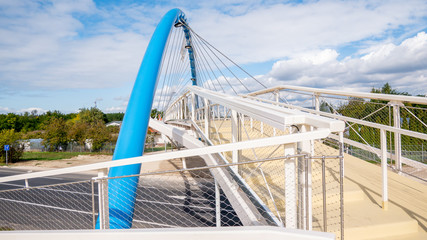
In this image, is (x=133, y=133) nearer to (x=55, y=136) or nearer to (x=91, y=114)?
(x=55, y=136)

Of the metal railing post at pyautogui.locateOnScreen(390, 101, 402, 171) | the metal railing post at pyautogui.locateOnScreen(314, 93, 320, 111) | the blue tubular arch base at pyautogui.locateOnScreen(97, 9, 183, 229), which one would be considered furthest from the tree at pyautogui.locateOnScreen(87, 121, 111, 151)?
the metal railing post at pyautogui.locateOnScreen(390, 101, 402, 171)

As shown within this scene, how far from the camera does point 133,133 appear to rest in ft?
18.5

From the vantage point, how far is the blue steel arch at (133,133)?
4.69 m

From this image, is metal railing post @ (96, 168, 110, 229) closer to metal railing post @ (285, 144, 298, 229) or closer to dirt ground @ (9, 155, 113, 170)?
metal railing post @ (285, 144, 298, 229)

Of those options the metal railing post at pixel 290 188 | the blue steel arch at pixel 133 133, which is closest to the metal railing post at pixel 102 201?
the blue steel arch at pixel 133 133

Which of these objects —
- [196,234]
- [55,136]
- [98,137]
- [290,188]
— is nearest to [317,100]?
[290,188]

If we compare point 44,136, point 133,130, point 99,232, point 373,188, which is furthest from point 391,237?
point 44,136

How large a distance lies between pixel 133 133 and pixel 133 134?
2 centimetres

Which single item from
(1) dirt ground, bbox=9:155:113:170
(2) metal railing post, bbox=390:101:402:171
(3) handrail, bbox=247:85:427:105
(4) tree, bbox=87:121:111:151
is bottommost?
(1) dirt ground, bbox=9:155:113:170

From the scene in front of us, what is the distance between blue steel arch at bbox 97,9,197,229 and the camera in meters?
4.69

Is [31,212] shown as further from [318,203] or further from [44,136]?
[44,136]

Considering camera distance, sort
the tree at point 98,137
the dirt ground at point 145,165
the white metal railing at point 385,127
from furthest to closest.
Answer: the tree at point 98,137 < the dirt ground at point 145,165 < the white metal railing at point 385,127

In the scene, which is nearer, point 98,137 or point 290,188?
point 290,188

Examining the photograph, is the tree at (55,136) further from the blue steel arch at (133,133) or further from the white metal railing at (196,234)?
the white metal railing at (196,234)
